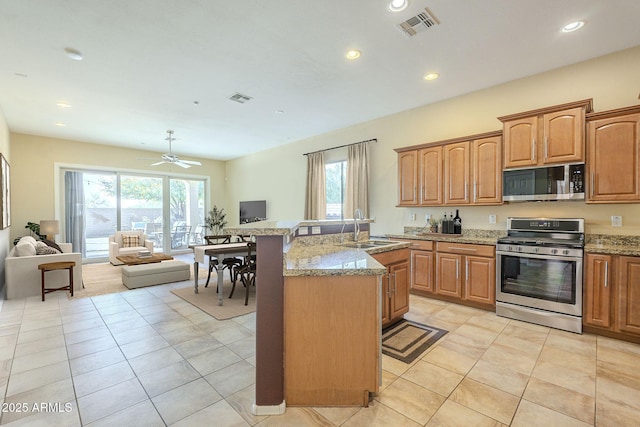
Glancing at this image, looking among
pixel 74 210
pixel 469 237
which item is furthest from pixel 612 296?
pixel 74 210

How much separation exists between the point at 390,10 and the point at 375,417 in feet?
10.2

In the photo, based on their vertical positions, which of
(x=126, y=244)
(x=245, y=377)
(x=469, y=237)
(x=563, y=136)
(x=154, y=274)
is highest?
(x=563, y=136)

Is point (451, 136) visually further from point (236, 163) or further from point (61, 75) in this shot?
point (236, 163)

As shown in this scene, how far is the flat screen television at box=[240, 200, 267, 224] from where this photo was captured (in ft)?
26.2

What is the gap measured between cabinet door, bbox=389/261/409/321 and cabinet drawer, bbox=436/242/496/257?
0.93 metres

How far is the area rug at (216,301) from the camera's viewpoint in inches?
144

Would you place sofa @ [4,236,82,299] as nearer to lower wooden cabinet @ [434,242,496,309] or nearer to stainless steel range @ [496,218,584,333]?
lower wooden cabinet @ [434,242,496,309]

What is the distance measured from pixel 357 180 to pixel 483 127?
2232 mm

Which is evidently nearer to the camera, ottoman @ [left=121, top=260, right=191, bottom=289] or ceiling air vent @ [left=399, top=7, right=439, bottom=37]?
ceiling air vent @ [left=399, top=7, right=439, bottom=37]

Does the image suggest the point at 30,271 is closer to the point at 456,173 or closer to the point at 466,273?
the point at 466,273

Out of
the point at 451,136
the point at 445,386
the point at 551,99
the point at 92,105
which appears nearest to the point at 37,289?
the point at 92,105

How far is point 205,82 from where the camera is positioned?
3842mm

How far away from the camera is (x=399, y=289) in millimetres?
3189

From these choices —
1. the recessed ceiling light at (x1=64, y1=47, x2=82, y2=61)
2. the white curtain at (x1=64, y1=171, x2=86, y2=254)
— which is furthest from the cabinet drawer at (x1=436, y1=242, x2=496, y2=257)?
the white curtain at (x1=64, y1=171, x2=86, y2=254)
